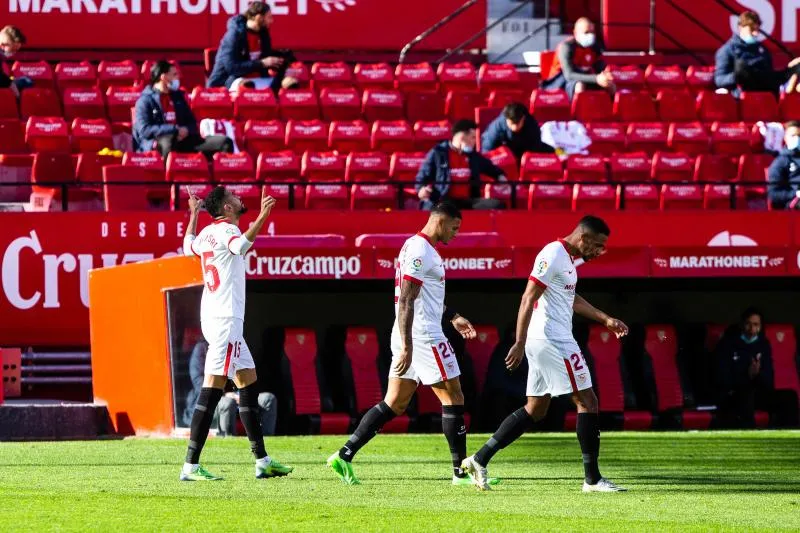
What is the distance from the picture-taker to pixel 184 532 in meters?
8.81

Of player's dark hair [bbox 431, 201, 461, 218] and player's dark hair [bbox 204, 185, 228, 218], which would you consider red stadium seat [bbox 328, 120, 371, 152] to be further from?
player's dark hair [bbox 431, 201, 461, 218]

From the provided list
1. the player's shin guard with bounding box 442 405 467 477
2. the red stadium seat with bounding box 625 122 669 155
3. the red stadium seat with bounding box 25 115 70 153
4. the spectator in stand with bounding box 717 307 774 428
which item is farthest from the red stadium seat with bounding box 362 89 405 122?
the player's shin guard with bounding box 442 405 467 477

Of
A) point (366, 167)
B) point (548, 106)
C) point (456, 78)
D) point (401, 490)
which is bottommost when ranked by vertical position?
point (401, 490)

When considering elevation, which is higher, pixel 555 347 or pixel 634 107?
pixel 634 107

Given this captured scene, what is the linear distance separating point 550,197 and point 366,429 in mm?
10180

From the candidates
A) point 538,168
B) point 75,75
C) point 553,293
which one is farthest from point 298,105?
point 553,293

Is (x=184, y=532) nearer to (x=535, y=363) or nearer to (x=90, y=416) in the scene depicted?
(x=535, y=363)

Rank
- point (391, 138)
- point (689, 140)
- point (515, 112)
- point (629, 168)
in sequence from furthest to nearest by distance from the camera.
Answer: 1. point (689, 140)
2. point (391, 138)
3. point (629, 168)
4. point (515, 112)

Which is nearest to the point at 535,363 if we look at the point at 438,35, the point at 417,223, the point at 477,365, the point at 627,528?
the point at 627,528

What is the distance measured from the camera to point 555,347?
1128 centimetres

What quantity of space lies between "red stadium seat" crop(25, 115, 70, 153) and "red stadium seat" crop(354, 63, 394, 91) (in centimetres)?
472

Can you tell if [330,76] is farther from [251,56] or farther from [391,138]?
[391,138]

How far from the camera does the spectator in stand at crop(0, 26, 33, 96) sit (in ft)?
76.6

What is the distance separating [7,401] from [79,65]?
6782mm
